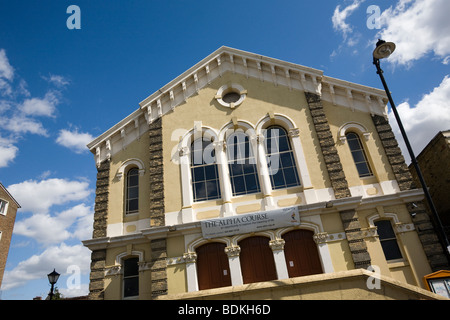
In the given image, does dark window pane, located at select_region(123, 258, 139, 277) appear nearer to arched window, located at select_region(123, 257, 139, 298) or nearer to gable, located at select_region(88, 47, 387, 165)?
arched window, located at select_region(123, 257, 139, 298)

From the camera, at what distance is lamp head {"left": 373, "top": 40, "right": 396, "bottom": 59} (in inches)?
425

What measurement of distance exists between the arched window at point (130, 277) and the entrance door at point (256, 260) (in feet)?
16.8

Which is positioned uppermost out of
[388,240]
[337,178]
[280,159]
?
[280,159]

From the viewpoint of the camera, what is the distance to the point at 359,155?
49.7ft

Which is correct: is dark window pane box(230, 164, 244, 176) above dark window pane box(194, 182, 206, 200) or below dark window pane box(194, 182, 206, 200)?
above

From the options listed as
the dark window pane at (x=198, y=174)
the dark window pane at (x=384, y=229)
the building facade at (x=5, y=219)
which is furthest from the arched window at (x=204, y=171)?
the building facade at (x=5, y=219)

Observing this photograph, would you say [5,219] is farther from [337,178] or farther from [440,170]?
[440,170]

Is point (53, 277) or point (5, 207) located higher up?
point (5, 207)

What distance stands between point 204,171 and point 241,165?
6.44 ft

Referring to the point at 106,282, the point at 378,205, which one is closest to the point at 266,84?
the point at 378,205

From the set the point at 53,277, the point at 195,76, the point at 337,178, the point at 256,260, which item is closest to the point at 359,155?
the point at 337,178

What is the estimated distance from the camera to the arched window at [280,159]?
14664 mm

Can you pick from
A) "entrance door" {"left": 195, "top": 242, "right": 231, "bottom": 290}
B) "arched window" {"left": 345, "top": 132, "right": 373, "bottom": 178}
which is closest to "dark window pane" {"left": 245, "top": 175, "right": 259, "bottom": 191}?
"entrance door" {"left": 195, "top": 242, "right": 231, "bottom": 290}

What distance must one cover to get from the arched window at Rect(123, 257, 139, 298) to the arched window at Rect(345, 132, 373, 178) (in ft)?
39.1
